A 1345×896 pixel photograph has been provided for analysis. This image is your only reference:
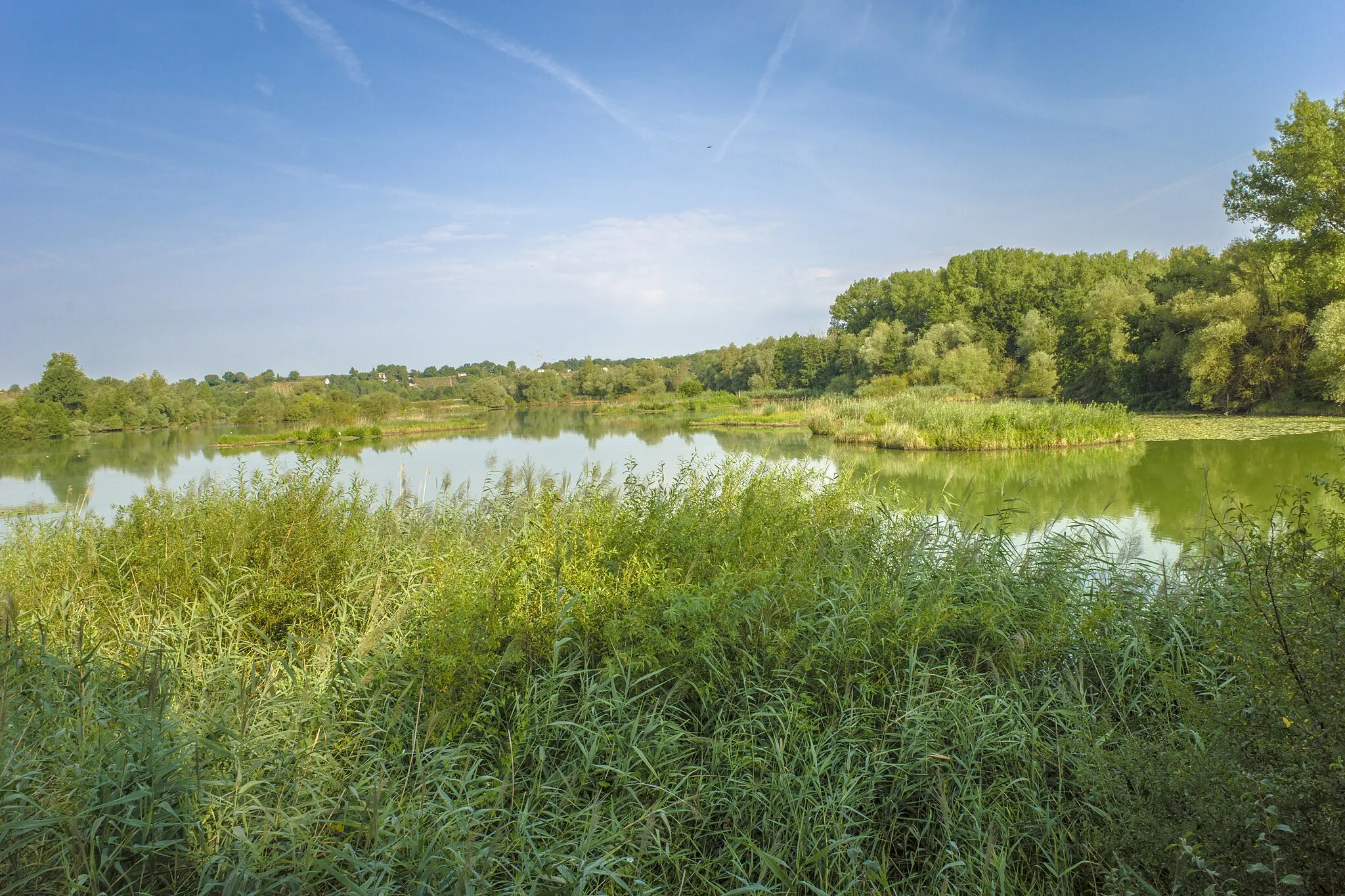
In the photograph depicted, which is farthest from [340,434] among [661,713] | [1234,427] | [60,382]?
[1234,427]

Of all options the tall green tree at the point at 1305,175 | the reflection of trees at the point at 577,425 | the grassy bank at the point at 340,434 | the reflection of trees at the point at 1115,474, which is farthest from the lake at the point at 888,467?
the tall green tree at the point at 1305,175

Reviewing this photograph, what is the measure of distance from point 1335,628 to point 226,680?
368 centimetres

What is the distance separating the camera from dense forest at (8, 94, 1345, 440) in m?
18.4

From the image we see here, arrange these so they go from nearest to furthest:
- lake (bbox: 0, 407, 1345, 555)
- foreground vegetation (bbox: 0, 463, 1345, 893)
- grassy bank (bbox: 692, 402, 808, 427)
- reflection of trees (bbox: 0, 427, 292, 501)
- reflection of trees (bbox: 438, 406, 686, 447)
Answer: foreground vegetation (bbox: 0, 463, 1345, 893) < lake (bbox: 0, 407, 1345, 555) < reflection of trees (bbox: 0, 427, 292, 501) < reflection of trees (bbox: 438, 406, 686, 447) < grassy bank (bbox: 692, 402, 808, 427)

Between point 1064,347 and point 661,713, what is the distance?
37.3 metres

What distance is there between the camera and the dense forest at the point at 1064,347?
18.4 m

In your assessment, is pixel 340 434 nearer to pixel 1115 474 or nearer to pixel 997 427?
pixel 997 427

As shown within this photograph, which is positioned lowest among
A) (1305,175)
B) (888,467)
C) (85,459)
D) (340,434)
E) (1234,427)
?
(888,467)

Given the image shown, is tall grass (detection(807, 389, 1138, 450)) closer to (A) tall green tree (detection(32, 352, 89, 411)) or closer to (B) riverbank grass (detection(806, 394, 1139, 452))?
(B) riverbank grass (detection(806, 394, 1139, 452))

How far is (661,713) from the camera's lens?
263 cm

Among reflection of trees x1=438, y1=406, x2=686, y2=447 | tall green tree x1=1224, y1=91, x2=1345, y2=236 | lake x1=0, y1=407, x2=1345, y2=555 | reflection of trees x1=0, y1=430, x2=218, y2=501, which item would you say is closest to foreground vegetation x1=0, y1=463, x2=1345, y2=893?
lake x1=0, y1=407, x2=1345, y2=555

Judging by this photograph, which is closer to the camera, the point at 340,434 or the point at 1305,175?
the point at 1305,175

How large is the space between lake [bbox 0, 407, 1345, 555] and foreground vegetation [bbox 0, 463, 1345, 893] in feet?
3.71

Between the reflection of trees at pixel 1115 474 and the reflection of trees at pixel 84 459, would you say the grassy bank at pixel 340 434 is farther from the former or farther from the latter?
the reflection of trees at pixel 1115 474
